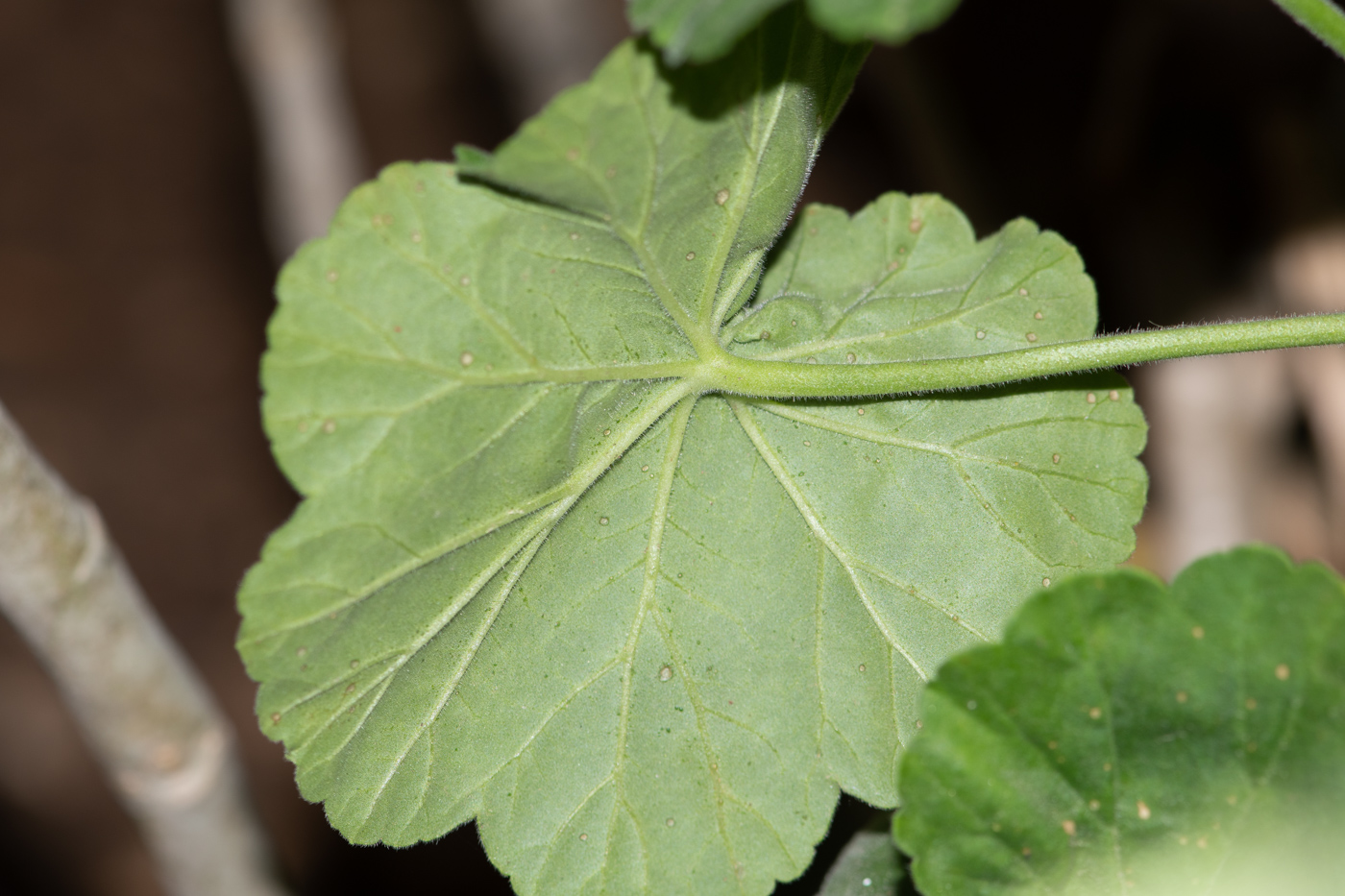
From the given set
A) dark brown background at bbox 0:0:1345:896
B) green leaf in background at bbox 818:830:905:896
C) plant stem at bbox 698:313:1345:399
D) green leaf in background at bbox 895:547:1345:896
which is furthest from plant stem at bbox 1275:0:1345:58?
dark brown background at bbox 0:0:1345:896

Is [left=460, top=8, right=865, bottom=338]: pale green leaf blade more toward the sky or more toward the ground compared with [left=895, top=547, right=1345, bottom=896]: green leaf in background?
more toward the sky

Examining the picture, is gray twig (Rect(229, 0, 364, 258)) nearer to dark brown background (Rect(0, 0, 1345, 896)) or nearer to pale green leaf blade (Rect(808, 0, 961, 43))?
dark brown background (Rect(0, 0, 1345, 896))

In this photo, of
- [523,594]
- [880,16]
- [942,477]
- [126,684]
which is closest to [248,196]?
[126,684]

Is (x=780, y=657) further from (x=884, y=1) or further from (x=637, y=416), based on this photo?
(x=884, y=1)

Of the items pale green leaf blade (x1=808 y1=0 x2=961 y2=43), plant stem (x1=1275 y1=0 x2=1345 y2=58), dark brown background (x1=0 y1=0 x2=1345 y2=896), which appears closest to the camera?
pale green leaf blade (x1=808 y1=0 x2=961 y2=43)

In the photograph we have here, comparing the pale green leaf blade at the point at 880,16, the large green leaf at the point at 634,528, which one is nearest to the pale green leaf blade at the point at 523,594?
the large green leaf at the point at 634,528

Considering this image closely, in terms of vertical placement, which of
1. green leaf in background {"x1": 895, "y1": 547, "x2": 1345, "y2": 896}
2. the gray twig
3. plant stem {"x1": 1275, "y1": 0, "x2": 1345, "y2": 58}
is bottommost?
green leaf in background {"x1": 895, "y1": 547, "x2": 1345, "y2": 896}

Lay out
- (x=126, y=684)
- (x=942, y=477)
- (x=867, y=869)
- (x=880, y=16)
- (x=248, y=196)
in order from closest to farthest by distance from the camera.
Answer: (x=880, y=16) < (x=942, y=477) < (x=867, y=869) < (x=126, y=684) < (x=248, y=196)

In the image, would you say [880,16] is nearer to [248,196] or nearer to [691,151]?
[691,151]
